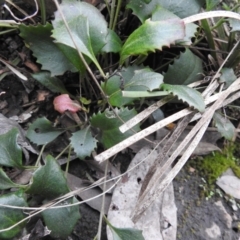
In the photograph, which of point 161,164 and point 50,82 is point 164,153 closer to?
point 161,164

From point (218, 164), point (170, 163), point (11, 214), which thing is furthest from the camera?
point (218, 164)

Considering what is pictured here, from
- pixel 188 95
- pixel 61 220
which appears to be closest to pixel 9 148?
pixel 61 220

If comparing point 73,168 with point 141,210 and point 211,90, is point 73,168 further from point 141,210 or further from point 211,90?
point 211,90

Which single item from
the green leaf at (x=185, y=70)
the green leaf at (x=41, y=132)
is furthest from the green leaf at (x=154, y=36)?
the green leaf at (x=41, y=132)

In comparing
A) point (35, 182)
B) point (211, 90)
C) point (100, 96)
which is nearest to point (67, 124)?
point (100, 96)

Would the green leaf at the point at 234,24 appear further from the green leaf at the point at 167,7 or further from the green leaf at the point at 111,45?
the green leaf at the point at 111,45

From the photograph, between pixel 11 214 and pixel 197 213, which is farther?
pixel 197 213
